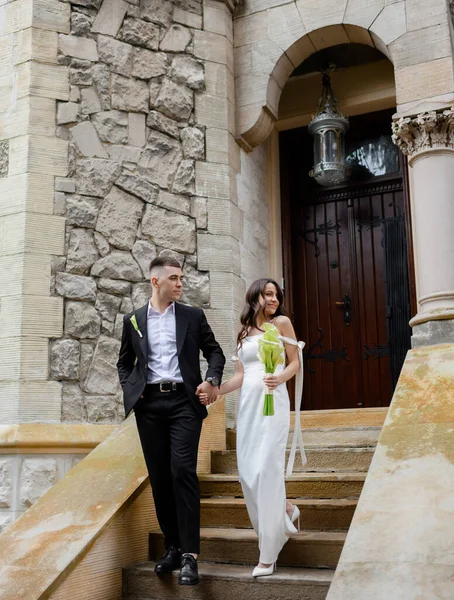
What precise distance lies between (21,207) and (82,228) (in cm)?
47

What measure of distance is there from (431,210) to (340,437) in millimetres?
1772

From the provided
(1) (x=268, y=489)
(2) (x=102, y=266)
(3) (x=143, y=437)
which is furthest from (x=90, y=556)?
(2) (x=102, y=266)

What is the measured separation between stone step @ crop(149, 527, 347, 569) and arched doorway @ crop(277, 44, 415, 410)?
3.60m

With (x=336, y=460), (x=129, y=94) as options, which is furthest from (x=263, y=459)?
(x=129, y=94)

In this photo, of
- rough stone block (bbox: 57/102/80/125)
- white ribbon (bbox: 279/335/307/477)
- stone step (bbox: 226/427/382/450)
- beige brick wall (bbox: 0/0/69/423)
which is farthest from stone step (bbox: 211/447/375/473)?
rough stone block (bbox: 57/102/80/125)

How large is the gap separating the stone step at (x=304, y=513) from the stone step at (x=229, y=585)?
0.40 metres

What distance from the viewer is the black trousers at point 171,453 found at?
12.0 ft

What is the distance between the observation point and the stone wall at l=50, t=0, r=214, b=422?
5551 mm

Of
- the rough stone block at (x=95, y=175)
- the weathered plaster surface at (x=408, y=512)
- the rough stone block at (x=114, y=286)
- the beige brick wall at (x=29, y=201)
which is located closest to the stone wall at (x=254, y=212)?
the rough stone block at (x=114, y=286)

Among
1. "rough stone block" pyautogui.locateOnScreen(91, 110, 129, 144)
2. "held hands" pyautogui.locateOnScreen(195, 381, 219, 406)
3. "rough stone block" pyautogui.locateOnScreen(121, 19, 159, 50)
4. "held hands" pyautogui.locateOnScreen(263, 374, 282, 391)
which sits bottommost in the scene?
"held hands" pyautogui.locateOnScreen(195, 381, 219, 406)

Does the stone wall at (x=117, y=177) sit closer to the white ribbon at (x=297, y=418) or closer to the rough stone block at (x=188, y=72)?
the rough stone block at (x=188, y=72)

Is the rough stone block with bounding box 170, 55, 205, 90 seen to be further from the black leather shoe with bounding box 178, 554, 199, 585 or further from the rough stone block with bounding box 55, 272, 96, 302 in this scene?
the black leather shoe with bounding box 178, 554, 199, 585

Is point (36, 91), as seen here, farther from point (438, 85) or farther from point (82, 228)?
point (438, 85)

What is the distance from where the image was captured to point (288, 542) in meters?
3.76
